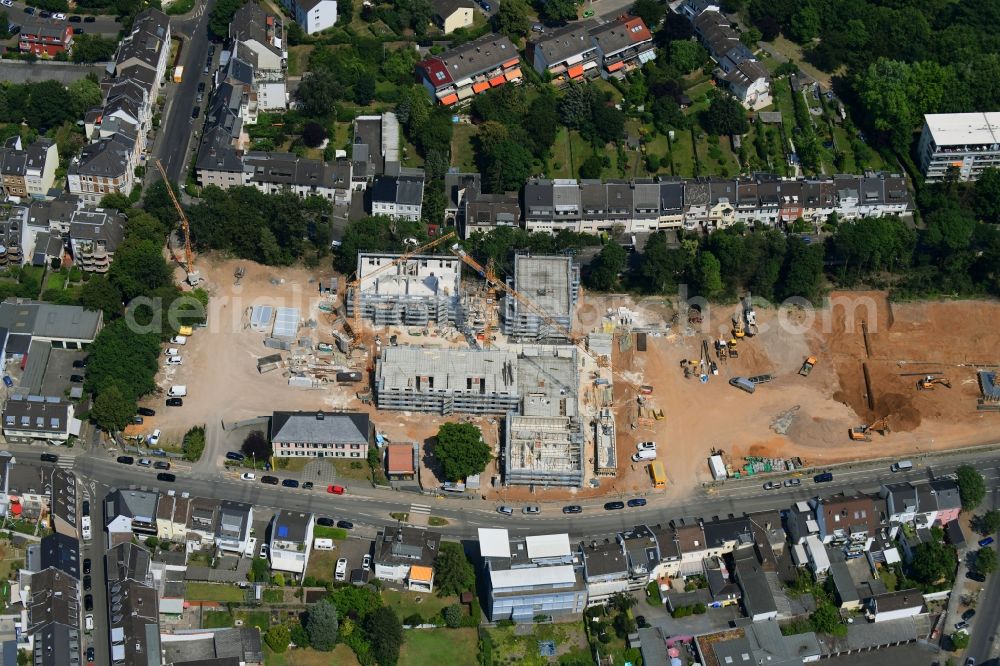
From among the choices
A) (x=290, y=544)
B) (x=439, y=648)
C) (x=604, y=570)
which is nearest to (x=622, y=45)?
(x=604, y=570)

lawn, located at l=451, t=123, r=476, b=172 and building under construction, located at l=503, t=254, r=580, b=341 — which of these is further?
lawn, located at l=451, t=123, r=476, b=172

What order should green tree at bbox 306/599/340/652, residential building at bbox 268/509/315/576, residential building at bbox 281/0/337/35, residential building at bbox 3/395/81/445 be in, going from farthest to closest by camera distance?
residential building at bbox 281/0/337/35
residential building at bbox 3/395/81/445
residential building at bbox 268/509/315/576
green tree at bbox 306/599/340/652

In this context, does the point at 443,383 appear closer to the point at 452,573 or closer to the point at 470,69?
the point at 452,573

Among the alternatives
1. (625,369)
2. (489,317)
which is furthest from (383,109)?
(625,369)

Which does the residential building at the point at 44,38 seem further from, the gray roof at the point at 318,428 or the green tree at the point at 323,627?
the green tree at the point at 323,627

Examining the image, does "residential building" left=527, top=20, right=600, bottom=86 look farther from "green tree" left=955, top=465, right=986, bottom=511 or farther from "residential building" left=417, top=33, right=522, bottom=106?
"green tree" left=955, top=465, right=986, bottom=511

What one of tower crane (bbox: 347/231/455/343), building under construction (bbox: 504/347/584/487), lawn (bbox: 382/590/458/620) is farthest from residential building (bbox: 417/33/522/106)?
lawn (bbox: 382/590/458/620)

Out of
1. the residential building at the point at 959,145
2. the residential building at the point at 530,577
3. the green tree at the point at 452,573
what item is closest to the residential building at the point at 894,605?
the residential building at the point at 530,577
